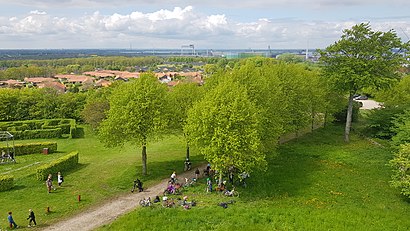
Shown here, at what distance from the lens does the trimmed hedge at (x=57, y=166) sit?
32031mm

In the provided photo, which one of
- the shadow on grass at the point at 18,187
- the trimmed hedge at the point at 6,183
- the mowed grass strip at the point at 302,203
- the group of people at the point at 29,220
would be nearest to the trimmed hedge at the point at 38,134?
the shadow on grass at the point at 18,187

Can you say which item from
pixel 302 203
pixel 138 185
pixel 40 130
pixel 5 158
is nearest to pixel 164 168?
pixel 138 185

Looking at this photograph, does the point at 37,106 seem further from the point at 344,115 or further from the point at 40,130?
the point at 344,115

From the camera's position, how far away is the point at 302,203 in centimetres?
2691

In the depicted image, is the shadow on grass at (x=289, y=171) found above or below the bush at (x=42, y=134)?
above

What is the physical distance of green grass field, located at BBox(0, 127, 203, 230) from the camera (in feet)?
85.6

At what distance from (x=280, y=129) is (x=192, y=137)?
33.8 ft

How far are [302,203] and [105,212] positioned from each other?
14.6m

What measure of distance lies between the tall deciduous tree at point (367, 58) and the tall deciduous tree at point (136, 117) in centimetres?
2355

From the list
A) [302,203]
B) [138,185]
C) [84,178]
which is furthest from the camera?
[84,178]

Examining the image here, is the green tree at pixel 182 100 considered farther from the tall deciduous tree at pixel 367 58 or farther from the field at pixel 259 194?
the tall deciduous tree at pixel 367 58

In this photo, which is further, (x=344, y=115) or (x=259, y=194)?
(x=344, y=115)

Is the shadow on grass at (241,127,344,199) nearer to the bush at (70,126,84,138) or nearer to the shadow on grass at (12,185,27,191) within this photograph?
the shadow on grass at (12,185,27,191)

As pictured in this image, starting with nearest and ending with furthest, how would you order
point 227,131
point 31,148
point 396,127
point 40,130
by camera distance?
point 227,131
point 31,148
point 396,127
point 40,130
